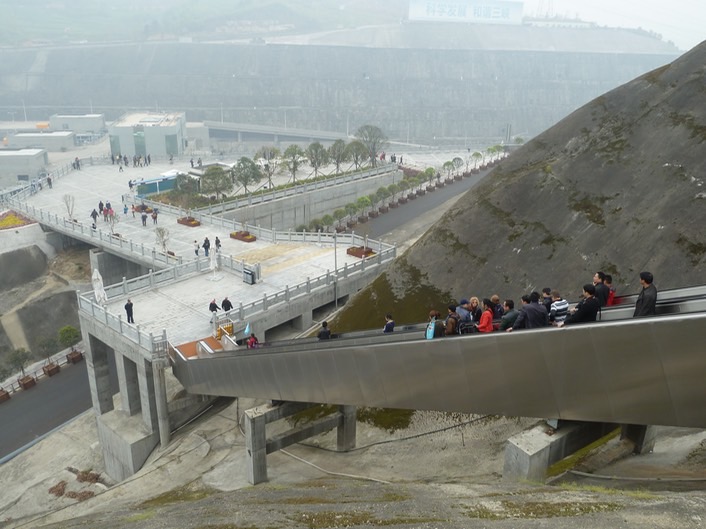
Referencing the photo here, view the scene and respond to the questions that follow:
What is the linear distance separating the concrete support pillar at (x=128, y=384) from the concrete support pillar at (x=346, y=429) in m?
12.9

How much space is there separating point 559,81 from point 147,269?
177455 mm

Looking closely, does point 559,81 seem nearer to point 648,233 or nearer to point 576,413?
point 648,233

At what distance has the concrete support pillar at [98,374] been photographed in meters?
32.1

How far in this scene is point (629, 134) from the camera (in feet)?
105

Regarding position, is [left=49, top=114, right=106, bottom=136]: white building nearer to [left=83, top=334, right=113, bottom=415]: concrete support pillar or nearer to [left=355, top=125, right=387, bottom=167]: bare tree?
[left=355, top=125, right=387, bottom=167]: bare tree

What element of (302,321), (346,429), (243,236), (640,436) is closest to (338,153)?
(243,236)

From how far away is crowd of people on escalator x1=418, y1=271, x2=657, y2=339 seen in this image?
12.6 m

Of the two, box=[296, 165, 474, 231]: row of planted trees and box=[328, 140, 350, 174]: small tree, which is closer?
box=[296, 165, 474, 231]: row of planted trees

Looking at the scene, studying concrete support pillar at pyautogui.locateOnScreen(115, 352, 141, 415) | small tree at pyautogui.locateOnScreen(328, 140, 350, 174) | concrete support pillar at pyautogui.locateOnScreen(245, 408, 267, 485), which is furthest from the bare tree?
concrete support pillar at pyautogui.locateOnScreen(245, 408, 267, 485)

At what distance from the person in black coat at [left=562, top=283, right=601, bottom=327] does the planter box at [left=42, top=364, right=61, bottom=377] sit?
37.1 m

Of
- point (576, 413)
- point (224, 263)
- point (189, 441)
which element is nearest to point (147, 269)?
point (224, 263)

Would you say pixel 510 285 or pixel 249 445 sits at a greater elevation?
pixel 510 285

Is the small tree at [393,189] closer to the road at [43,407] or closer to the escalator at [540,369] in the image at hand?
the road at [43,407]

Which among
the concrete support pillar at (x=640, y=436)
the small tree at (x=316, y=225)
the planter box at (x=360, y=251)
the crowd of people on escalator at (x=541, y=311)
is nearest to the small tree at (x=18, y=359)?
the planter box at (x=360, y=251)
